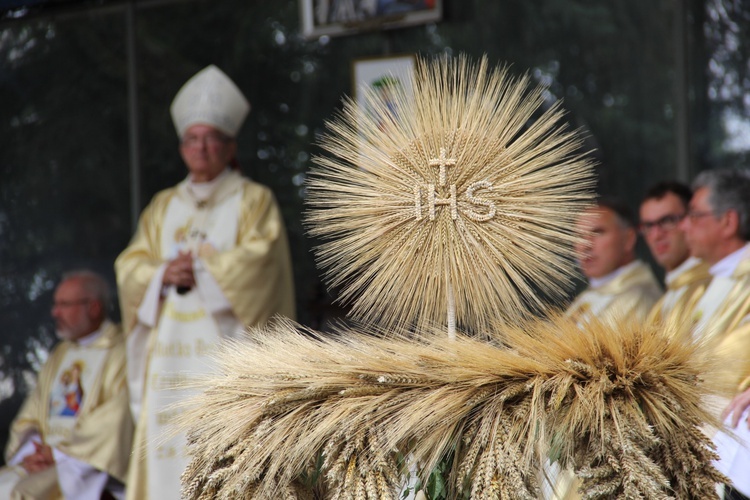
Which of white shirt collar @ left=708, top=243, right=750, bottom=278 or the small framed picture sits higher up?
the small framed picture

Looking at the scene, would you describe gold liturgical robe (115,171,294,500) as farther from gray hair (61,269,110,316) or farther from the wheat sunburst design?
the wheat sunburst design

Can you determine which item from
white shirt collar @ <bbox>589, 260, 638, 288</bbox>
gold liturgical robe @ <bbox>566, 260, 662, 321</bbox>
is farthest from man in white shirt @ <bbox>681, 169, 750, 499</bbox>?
white shirt collar @ <bbox>589, 260, 638, 288</bbox>

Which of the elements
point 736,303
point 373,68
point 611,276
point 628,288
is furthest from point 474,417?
point 373,68

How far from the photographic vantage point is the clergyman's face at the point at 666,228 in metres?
3.99

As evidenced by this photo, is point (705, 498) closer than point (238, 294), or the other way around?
point (705, 498)

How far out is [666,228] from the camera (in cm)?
404

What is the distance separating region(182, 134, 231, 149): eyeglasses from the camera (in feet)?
14.7

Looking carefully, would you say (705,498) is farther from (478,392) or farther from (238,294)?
(238,294)

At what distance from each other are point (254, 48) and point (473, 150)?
410 centimetres

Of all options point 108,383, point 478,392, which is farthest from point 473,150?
point 108,383

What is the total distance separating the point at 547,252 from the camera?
1632 mm

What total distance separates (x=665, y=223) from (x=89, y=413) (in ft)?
9.12

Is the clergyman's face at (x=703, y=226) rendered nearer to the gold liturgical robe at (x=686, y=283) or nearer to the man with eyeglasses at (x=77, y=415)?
the gold liturgical robe at (x=686, y=283)

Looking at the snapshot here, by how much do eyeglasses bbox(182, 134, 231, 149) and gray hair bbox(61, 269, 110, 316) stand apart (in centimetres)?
114
